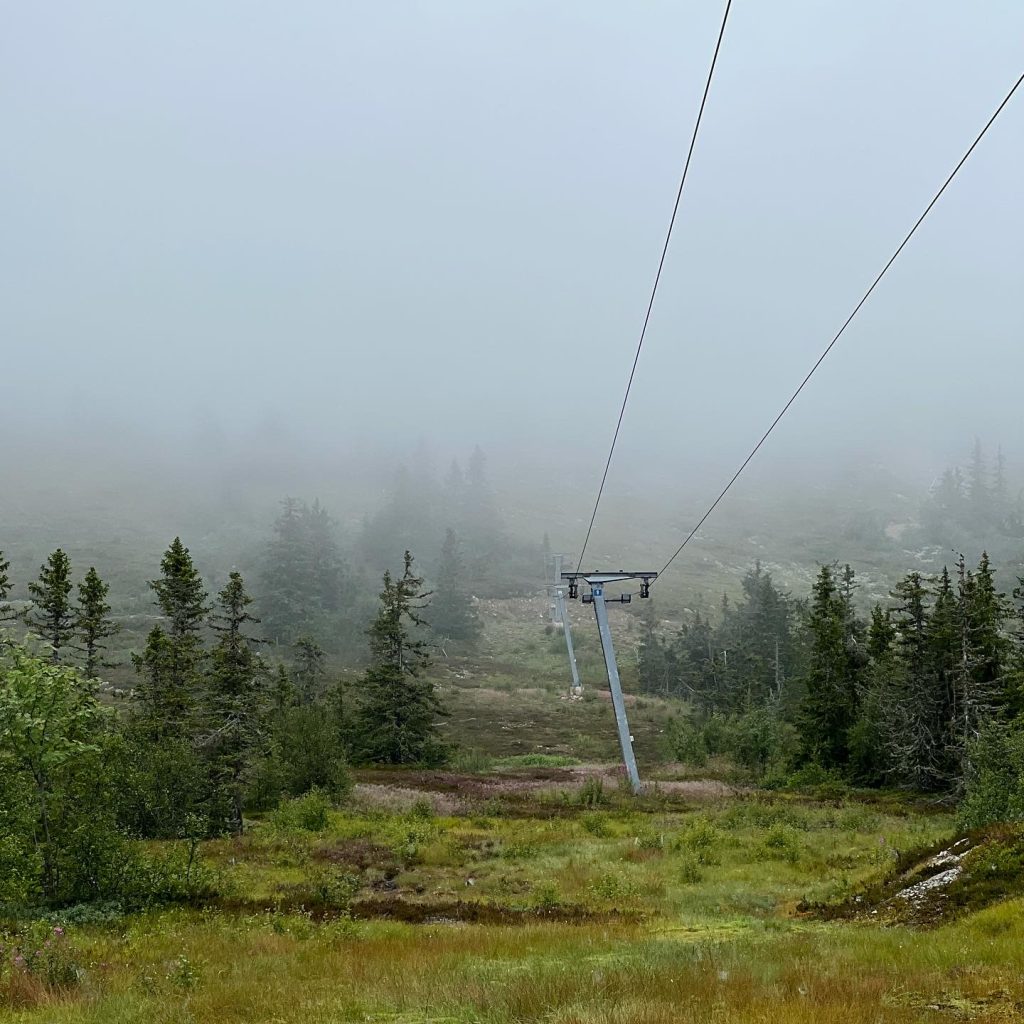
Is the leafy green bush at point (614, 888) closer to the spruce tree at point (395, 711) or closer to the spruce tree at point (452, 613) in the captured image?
the spruce tree at point (395, 711)

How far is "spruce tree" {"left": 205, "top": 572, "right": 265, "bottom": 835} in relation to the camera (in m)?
31.2

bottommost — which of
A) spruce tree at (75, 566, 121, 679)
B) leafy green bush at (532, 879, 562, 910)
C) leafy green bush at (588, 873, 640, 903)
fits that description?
leafy green bush at (588, 873, 640, 903)

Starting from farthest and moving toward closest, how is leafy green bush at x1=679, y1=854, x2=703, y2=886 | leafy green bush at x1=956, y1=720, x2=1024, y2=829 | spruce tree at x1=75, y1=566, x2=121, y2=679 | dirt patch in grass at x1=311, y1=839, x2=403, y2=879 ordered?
spruce tree at x1=75, y1=566, x2=121, y2=679
dirt patch in grass at x1=311, y1=839, x2=403, y2=879
leafy green bush at x1=679, y1=854, x2=703, y2=886
leafy green bush at x1=956, y1=720, x2=1024, y2=829

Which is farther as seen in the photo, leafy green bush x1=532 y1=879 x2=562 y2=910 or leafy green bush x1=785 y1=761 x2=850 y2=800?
leafy green bush x1=785 y1=761 x2=850 y2=800

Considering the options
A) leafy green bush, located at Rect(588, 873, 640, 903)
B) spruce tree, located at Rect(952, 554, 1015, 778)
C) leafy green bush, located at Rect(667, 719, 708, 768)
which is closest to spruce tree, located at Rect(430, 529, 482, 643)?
leafy green bush, located at Rect(667, 719, 708, 768)

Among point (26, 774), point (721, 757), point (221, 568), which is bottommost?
point (721, 757)

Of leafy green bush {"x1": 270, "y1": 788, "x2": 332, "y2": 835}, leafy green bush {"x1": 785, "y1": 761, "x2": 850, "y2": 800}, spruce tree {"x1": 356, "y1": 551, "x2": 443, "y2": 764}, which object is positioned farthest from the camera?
spruce tree {"x1": 356, "y1": 551, "x2": 443, "y2": 764}

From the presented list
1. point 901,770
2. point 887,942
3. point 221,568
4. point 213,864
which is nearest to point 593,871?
point 213,864

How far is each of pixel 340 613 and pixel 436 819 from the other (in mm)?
98311

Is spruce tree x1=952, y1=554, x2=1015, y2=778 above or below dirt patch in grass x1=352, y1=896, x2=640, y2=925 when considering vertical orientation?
above

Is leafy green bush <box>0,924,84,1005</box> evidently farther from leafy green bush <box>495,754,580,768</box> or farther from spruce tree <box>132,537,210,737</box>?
leafy green bush <box>495,754,580,768</box>

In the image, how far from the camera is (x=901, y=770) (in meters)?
47.0

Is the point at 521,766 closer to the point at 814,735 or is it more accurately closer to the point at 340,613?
the point at 814,735

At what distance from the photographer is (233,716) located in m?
32.4
